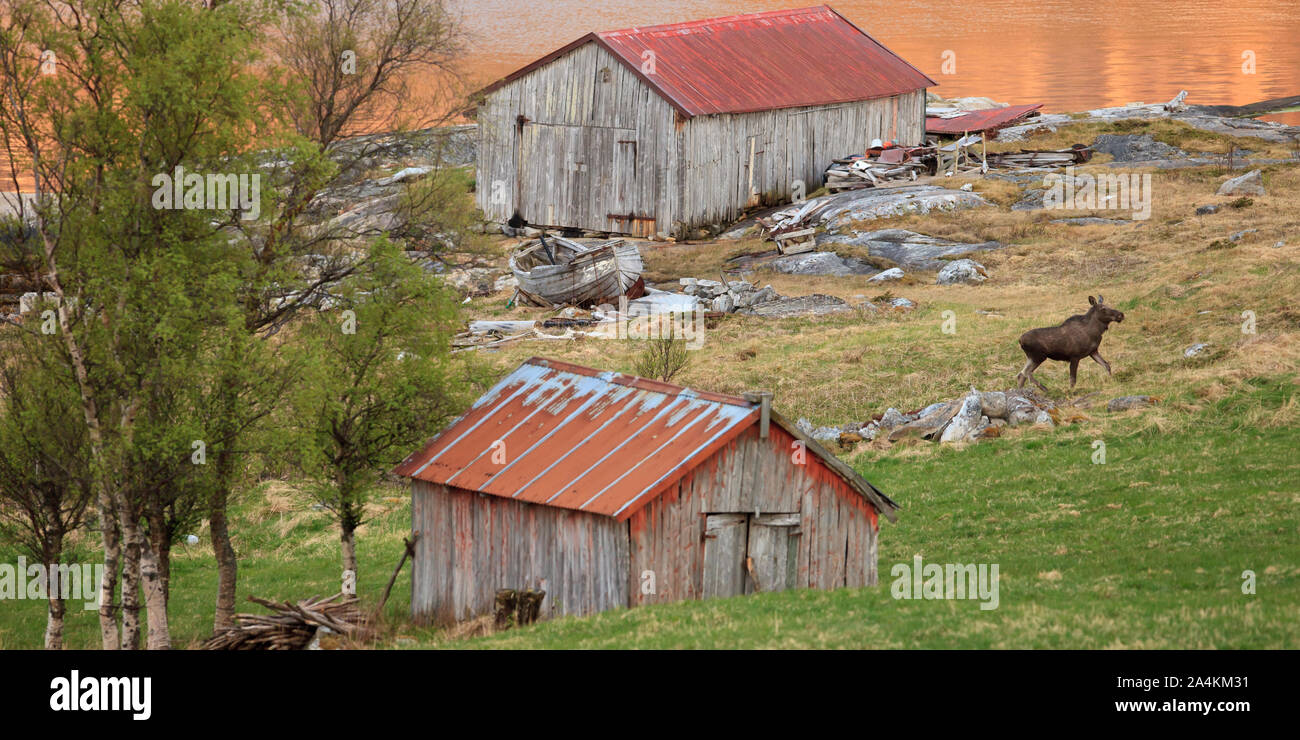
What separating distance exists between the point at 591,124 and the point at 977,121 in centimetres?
2091

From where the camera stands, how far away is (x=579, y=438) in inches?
683

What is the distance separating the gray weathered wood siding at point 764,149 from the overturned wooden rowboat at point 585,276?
20.8ft

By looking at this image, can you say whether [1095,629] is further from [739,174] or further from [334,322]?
[739,174]

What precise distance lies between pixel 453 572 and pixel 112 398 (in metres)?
5.06

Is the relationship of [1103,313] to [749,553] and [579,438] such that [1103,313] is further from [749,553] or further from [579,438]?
[579,438]

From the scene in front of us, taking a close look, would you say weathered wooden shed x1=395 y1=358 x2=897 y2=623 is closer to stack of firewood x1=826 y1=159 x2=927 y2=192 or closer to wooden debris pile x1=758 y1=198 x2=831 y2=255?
wooden debris pile x1=758 y1=198 x2=831 y2=255

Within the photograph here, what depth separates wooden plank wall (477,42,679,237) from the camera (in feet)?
149

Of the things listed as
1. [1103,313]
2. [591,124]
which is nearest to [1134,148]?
[591,124]

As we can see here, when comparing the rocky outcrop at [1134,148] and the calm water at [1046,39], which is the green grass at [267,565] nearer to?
the rocky outcrop at [1134,148]

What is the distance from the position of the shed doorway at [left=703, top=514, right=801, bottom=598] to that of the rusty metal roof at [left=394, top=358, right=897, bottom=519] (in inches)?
37.9

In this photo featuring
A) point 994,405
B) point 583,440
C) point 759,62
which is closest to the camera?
point 583,440

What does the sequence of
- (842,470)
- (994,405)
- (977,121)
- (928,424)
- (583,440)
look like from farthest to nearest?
(977,121)
(928,424)
(994,405)
(583,440)
(842,470)

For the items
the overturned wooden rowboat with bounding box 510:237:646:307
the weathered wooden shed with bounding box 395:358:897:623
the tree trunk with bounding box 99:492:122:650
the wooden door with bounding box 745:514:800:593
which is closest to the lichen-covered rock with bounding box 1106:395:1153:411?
the weathered wooden shed with bounding box 395:358:897:623
